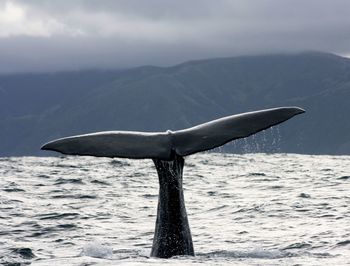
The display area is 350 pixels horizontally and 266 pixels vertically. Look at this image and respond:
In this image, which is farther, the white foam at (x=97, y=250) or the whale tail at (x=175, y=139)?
the white foam at (x=97, y=250)

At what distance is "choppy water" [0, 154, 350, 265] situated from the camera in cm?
976

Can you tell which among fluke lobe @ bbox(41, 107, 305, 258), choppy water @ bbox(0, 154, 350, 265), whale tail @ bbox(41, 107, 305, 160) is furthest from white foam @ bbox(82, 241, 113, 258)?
whale tail @ bbox(41, 107, 305, 160)

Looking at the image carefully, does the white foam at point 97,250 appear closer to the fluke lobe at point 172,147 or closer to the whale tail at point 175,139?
the fluke lobe at point 172,147

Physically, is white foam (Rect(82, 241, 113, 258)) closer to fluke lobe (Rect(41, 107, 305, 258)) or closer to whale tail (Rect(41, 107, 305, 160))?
fluke lobe (Rect(41, 107, 305, 258))

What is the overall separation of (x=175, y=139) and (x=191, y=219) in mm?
5724

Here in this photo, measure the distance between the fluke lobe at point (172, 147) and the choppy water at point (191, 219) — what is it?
0.96ft

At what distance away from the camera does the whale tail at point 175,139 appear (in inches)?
315

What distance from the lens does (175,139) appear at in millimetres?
8453

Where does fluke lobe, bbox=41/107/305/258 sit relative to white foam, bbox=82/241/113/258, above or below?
above

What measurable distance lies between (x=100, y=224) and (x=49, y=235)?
1.31 meters

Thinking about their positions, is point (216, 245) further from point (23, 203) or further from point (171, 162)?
point (23, 203)

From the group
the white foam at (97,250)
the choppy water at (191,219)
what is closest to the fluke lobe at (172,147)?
the choppy water at (191,219)

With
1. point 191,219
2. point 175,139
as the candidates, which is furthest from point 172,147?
point 191,219

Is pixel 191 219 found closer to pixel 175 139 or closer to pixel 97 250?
pixel 97 250
